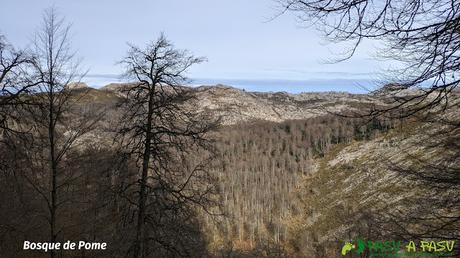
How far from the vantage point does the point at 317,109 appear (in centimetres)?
16412

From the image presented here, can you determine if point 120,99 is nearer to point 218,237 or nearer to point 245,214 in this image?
point 218,237

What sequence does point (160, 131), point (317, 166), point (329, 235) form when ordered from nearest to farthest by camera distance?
point (160, 131) → point (329, 235) → point (317, 166)

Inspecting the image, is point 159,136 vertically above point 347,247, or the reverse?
point 159,136

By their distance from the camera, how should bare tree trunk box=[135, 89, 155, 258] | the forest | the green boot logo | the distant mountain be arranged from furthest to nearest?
1. the distant mountain
2. the green boot logo
3. bare tree trunk box=[135, 89, 155, 258]
4. the forest

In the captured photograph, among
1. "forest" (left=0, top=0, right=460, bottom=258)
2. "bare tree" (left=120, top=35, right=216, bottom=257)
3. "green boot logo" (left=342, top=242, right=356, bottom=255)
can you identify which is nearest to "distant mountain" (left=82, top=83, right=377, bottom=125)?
"forest" (left=0, top=0, right=460, bottom=258)

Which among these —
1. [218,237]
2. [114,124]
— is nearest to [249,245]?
[218,237]

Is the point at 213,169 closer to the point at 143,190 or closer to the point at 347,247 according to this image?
the point at 347,247

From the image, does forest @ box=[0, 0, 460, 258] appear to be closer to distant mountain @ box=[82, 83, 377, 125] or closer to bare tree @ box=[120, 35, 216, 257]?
bare tree @ box=[120, 35, 216, 257]

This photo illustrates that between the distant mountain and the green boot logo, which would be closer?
the green boot logo

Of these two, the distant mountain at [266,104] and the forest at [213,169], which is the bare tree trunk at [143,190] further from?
the distant mountain at [266,104]

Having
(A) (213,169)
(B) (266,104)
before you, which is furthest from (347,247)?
(B) (266,104)

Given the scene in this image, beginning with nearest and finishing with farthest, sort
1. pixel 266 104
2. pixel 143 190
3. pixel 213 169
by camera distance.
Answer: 1. pixel 143 190
2. pixel 213 169
3. pixel 266 104

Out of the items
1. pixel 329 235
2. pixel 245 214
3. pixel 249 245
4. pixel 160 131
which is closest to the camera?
pixel 160 131

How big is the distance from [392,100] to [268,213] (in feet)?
242
